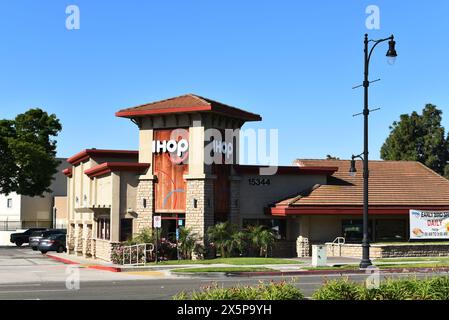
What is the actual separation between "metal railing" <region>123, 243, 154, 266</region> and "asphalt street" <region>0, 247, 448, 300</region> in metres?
2.38

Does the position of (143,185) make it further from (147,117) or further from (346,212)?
(346,212)

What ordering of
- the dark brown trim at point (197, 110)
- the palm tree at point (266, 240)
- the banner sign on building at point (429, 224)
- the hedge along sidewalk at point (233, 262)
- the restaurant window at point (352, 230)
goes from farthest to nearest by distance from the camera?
the restaurant window at point (352, 230) → the banner sign on building at point (429, 224) → the palm tree at point (266, 240) → the dark brown trim at point (197, 110) → the hedge along sidewalk at point (233, 262)

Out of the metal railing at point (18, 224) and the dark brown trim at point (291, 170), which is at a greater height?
the dark brown trim at point (291, 170)

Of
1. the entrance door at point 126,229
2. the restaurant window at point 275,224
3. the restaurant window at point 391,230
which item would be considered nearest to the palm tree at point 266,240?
the restaurant window at point 275,224

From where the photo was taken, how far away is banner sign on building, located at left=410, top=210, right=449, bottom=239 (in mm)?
35719

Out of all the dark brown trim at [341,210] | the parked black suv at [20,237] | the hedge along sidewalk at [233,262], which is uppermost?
the dark brown trim at [341,210]

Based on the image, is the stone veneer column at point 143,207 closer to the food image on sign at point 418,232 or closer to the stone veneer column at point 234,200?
the stone veneer column at point 234,200

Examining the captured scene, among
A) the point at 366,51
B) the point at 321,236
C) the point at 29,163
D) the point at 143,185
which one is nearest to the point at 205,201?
the point at 143,185

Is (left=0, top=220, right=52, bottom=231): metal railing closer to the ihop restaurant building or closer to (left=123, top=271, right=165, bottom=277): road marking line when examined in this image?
the ihop restaurant building

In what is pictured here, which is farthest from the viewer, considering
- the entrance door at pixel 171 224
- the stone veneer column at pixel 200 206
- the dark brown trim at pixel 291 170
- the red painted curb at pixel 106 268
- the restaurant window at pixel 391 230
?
the restaurant window at pixel 391 230

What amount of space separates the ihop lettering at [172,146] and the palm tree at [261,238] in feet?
17.1

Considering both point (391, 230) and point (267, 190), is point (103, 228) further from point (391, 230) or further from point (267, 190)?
point (391, 230)

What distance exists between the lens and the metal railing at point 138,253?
30597 millimetres
